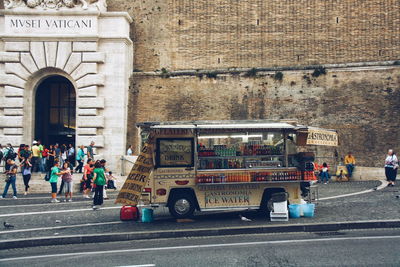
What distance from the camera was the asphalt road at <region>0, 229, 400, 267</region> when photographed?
7316mm

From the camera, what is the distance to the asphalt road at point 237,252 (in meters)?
7.32

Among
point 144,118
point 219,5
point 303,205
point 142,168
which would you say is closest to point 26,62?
point 144,118

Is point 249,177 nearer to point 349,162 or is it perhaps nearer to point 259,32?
point 349,162

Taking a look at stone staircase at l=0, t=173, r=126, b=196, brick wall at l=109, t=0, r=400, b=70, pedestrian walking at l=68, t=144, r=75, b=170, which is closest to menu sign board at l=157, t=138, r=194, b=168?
stone staircase at l=0, t=173, r=126, b=196

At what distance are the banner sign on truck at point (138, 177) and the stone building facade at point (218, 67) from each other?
11.2 meters

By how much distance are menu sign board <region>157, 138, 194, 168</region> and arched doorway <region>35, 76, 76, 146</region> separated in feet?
45.2

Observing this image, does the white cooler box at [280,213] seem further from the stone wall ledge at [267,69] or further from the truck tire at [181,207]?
the stone wall ledge at [267,69]

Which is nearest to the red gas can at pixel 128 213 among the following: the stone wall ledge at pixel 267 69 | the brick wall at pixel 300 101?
the brick wall at pixel 300 101

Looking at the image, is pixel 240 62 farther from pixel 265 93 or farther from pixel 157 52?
pixel 157 52

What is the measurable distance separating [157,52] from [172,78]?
172 cm

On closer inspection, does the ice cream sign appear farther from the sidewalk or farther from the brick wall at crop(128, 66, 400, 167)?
the brick wall at crop(128, 66, 400, 167)

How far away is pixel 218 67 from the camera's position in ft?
78.0

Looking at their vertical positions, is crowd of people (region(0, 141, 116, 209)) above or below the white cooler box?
above

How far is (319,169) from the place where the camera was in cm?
2122
